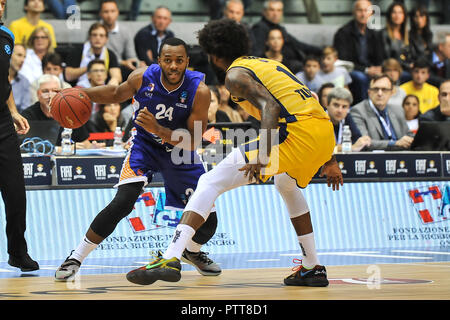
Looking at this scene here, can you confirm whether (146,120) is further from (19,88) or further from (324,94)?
(19,88)

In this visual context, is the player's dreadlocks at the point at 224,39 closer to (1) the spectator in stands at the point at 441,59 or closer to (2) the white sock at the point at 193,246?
(2) the white sock at the point at 193,246

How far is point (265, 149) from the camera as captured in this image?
18.7ft

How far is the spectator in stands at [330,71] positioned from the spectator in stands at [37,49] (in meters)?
4.23

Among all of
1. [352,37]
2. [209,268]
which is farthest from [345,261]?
[352,37]

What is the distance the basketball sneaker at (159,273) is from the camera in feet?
18.0

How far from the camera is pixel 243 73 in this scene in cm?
586

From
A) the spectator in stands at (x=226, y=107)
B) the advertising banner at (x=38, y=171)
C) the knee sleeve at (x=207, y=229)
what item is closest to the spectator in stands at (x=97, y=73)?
the spectator in stands at (x=226, y=107)

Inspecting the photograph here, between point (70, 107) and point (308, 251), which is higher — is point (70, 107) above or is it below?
above

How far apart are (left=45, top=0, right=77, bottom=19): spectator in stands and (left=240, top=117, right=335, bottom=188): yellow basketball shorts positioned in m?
9.04

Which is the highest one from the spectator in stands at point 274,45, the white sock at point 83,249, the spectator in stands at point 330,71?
the spectator in stands at point 274,45

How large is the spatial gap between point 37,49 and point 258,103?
7275 millimetres

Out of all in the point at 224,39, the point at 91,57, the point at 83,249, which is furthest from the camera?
the point at 91,57

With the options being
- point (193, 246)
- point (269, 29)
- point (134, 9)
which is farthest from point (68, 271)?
point (134, 9)
